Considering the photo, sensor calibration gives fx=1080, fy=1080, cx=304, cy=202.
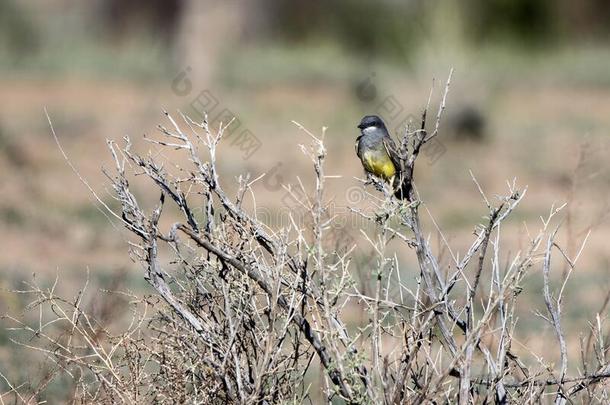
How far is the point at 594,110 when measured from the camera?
20.5 m

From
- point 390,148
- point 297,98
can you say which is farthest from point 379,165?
point 297,98

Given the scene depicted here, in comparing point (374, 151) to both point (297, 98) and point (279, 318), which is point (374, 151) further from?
point (297, 98)

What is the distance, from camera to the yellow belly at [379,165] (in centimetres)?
588

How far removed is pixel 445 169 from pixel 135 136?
16.0 feet

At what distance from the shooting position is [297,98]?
69.8ft

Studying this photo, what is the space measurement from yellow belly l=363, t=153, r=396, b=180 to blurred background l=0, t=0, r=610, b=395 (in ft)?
7.53

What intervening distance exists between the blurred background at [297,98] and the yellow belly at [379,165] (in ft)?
7.53

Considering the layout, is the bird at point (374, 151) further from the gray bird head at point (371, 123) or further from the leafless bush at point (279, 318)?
the leafless bush at point (279, 318)

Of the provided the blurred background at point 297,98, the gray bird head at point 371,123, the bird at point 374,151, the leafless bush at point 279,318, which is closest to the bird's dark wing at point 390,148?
the bird at point 374,151

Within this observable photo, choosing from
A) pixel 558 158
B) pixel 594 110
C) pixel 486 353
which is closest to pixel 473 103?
pixel 558 158

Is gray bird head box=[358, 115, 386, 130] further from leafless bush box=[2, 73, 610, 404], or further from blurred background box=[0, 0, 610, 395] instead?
blurred background box=[0, 0, 610, 395]

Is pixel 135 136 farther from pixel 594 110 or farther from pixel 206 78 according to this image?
pixel 594 110

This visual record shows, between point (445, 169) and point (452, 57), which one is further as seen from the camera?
point (452, 57)

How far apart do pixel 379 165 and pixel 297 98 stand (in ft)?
50.9
